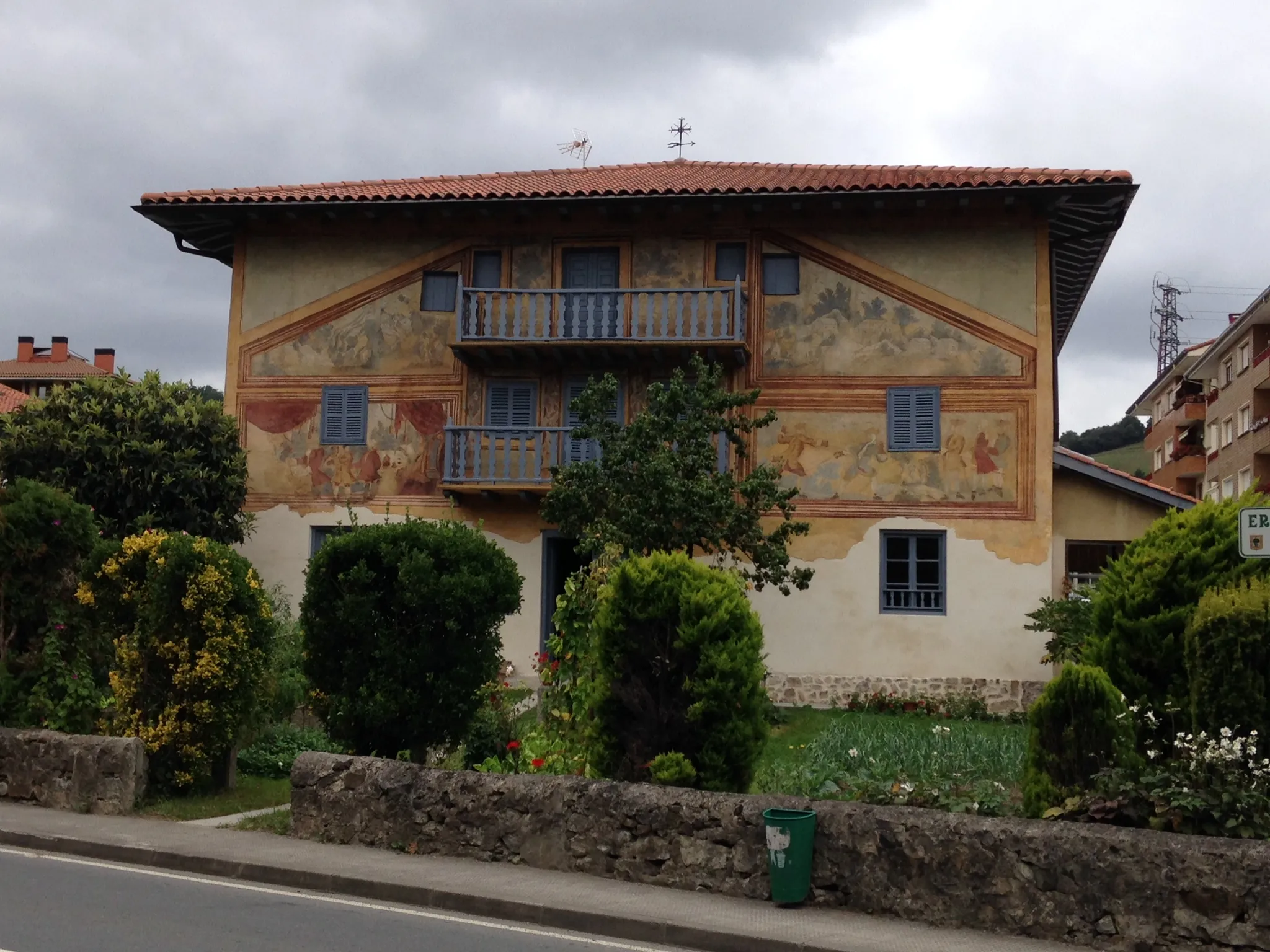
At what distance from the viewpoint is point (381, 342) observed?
84.9ft

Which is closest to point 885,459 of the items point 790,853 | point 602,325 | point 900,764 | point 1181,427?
point 602,325

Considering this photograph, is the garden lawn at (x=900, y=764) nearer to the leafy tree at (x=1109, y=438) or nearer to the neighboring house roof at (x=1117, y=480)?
the neighboring house roof at (x=1117, y=480)

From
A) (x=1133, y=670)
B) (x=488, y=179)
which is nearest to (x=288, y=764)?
(x=1133, y=670)

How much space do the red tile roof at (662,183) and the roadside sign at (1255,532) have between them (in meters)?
15.2

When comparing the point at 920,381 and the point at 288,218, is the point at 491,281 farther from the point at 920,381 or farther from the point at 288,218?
the point at 920,381

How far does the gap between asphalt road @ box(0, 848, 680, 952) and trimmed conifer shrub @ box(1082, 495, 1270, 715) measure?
515cm

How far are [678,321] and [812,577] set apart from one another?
17.3 feet

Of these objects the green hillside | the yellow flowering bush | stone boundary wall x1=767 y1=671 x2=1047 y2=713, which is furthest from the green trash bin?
the green hillside

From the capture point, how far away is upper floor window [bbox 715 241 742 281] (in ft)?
82.2

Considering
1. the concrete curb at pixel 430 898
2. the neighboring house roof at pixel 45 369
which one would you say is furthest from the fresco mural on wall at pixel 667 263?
the neighboring house roof at pixel 45 369

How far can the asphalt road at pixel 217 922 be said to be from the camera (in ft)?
26.4

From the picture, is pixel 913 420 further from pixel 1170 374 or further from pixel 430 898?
pixel 1170 374

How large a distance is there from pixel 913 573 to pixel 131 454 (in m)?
14.2

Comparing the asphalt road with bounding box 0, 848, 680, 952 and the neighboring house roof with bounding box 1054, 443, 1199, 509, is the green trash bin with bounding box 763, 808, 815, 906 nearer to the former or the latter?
the asphalt road with bounding box 0, 848, 680, 952
